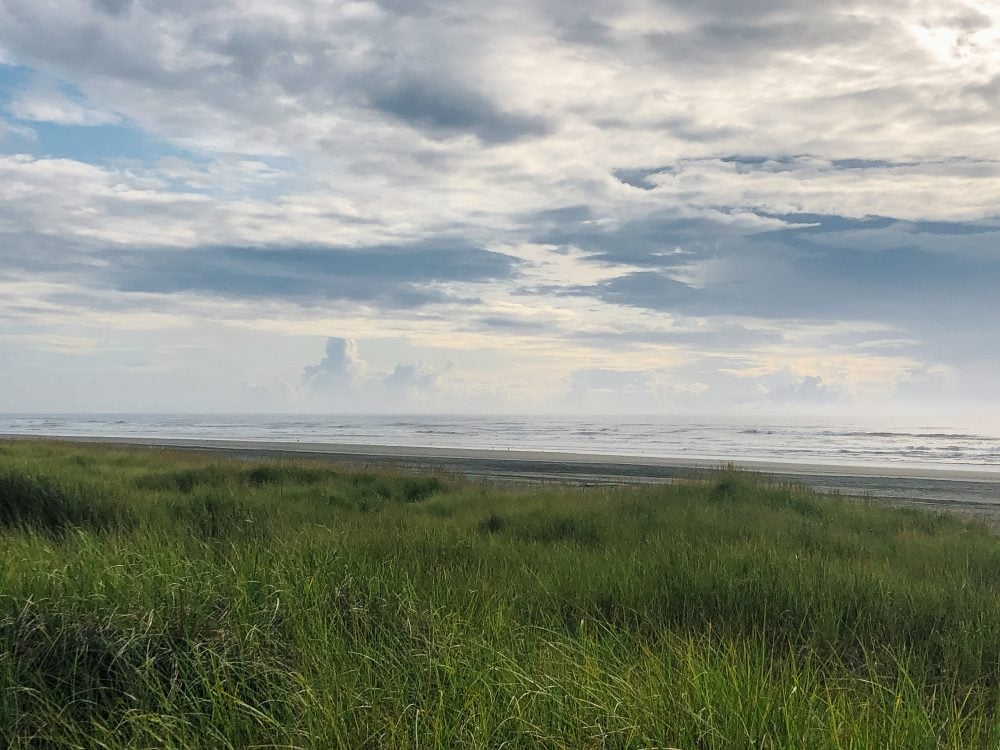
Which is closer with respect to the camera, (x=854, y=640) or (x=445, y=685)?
(x=445, y=685)

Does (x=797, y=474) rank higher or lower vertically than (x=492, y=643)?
lower

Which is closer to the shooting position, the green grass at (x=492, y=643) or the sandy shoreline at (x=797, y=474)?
the green grass at (x=492, y=643)

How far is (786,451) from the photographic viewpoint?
48469mm

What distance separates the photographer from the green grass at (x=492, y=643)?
3.41 metres

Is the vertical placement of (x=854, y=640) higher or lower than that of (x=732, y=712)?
lower

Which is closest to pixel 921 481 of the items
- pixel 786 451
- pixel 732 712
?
pixel 786 451

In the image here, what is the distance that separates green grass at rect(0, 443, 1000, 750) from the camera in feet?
11.2

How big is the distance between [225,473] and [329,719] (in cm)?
1633

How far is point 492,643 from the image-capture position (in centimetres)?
449

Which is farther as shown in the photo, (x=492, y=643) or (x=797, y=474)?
(x=797, y=474)

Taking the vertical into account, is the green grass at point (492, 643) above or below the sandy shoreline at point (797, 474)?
above

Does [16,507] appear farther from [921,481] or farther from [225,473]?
[921,481]

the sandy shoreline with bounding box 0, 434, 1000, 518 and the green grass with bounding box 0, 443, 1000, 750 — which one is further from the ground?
the green grass with bounding box 0, 443, 1000, 750

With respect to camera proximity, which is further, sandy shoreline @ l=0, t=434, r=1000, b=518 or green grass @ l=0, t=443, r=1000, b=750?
sandy shoreline @ l=0, t=434, r=1000, b=518
